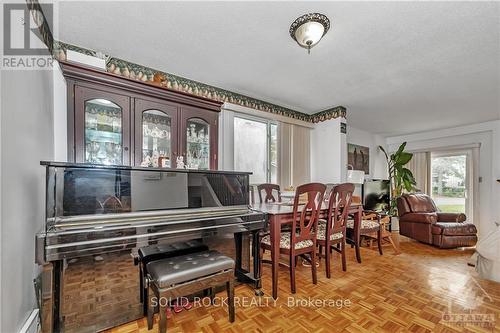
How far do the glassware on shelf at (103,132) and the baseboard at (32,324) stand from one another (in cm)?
111

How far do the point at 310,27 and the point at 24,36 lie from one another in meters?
1.99

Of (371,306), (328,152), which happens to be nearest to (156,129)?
(371,306)

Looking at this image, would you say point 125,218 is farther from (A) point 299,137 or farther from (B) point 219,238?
(A) point 299,137

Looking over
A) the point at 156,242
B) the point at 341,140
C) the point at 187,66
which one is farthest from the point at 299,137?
the point at 156,242

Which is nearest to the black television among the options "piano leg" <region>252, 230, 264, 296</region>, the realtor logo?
"piano leg" <region>252, 230, 264, 296</region>

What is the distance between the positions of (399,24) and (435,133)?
4.76 metres

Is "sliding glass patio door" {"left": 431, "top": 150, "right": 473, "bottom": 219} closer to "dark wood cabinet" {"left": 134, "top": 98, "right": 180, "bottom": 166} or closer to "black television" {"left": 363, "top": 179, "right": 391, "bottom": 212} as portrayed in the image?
"black television" {"left": 363, "top": 179, "right": 391, "bottom": 212}

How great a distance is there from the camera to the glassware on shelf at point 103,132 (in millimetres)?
1891

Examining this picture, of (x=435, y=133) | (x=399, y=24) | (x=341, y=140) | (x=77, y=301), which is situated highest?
(x=399, y=24)

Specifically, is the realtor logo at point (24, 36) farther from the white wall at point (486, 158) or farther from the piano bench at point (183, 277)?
the white wall at point (486, 158)

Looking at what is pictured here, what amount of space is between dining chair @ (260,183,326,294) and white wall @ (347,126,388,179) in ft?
11.8

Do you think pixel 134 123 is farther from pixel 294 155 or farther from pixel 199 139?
pixel 294 155

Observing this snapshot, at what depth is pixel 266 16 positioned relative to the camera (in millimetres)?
1732

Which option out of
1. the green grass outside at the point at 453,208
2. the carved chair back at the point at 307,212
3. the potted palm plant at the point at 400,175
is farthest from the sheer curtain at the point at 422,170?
the carved chair back at the point at 307,212
